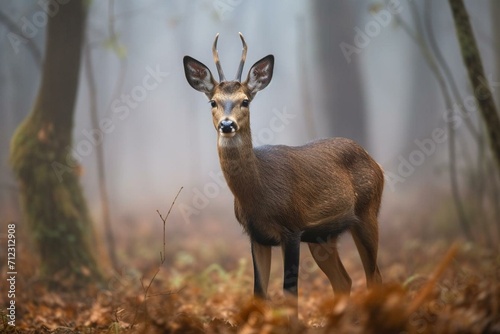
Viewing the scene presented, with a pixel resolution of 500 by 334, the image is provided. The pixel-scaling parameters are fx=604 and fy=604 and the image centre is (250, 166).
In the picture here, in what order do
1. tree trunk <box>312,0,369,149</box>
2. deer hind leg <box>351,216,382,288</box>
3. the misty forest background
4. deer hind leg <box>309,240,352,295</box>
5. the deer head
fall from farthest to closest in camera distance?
tree trunk <box>312,0,369,149</box>, the misty forest background, deer hind leg <box>309,240,352,295</box>, deer hind leg <box>351,216,382,288</box>, the deer head

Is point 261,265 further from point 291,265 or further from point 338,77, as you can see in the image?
point 338,77

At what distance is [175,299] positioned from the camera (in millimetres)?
7832

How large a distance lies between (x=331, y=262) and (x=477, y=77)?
260 cm

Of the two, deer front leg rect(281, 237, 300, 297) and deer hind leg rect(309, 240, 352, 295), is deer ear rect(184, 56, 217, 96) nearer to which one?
deer front leg rect(281, 237, 300, 297)

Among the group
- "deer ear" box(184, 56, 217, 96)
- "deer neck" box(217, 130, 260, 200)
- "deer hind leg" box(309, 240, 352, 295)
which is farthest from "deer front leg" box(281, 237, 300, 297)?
"deer ear" box(184, 56, 217, 96)

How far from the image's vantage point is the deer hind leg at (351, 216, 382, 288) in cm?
666

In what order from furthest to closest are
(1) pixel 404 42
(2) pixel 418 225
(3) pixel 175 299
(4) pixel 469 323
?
(1) pixel 404 42
(2) pixel 418 225
(3) pixel 175 299
(4) pixel 469 323

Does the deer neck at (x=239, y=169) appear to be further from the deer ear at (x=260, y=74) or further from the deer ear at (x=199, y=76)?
the deer ear at (x=199, y=76)

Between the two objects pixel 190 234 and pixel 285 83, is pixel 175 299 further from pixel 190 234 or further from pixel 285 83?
pixel 285 83

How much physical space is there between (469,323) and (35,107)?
25.6 ft

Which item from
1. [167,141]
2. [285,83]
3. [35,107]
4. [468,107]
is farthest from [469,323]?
[167,141]

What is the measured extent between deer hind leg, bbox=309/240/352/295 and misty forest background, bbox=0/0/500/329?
4528 mm

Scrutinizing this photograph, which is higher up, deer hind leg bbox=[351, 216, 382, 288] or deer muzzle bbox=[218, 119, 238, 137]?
deer muzzle bbox=[218, 119, 238, 137]

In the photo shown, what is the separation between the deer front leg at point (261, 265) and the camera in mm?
5965
